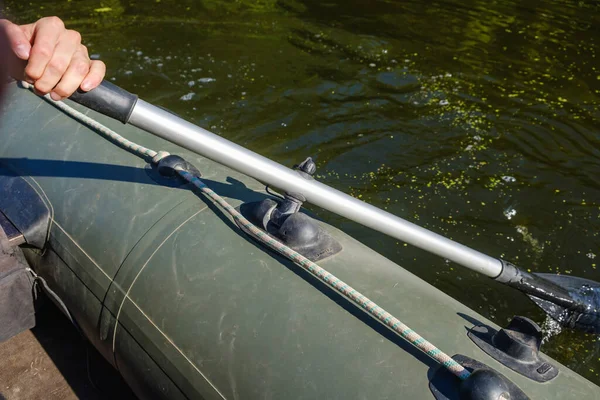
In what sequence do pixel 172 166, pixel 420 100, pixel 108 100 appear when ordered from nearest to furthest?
pixel 108 100 < pixel 172 166 < pixel 420 100

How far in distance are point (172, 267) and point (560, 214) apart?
2491mm

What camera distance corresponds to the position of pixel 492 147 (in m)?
3.79

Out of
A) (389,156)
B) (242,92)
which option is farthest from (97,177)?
(242,92)

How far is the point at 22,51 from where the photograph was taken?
1110 millimetres

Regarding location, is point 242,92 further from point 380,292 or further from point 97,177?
point 380,292

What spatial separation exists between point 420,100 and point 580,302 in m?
2.60

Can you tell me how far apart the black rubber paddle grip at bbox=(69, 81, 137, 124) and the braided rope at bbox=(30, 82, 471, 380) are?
1.69ft

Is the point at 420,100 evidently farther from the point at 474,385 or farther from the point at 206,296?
the point at 474,385

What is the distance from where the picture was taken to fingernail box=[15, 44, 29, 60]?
1107 mm

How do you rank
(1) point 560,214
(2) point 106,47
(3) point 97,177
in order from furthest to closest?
(2) point 106,47, (1) point 560,214, (3) point 97,177

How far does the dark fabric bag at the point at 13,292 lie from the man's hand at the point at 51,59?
1.01 meters

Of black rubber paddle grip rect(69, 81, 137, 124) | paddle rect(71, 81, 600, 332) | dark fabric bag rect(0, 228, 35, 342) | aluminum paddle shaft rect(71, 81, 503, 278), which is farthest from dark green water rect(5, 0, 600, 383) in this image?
black rubber paddle grip rect(69, 81, 137, 124)

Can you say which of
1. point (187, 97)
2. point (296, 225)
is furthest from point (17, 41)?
point (187, 97)

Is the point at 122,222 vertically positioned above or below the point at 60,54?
below
